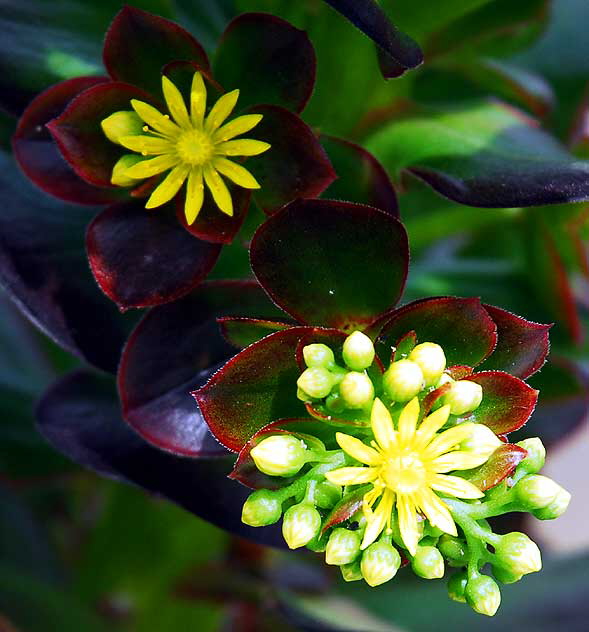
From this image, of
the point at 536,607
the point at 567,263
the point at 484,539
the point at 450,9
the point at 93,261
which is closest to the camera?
the point at 484,539

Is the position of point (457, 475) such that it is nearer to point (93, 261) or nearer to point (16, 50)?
point (93, 261)

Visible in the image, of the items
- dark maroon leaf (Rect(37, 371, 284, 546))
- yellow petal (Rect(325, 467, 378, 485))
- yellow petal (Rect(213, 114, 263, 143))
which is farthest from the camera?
dark maroon leaf (Rect(37, 371, 284, 546))

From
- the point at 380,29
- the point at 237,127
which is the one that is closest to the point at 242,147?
the point at 237,127

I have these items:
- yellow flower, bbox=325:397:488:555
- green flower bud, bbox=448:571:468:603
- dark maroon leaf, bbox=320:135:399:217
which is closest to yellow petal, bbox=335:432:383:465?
yellow flower, bbox=325:397:488:555

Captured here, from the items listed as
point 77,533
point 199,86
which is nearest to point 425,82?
point 199,86

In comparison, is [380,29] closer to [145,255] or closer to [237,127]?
[237,127]

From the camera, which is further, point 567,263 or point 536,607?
point 536,607

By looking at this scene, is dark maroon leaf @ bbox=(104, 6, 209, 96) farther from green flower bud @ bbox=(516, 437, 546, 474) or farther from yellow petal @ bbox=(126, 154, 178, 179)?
green flower bud @ bbox=(516, 437, 546, 474)
